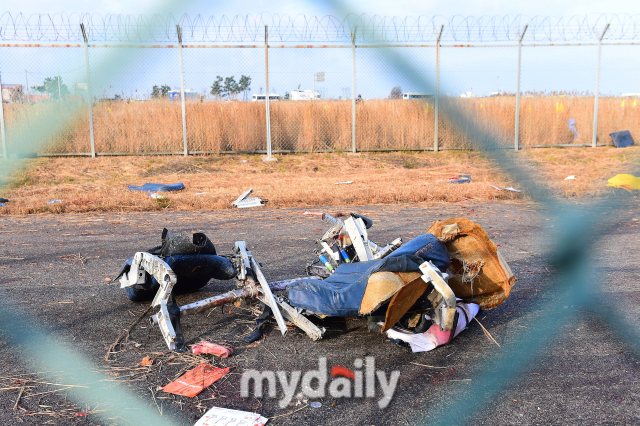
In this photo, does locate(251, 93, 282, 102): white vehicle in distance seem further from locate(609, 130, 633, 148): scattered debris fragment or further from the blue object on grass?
locate(609, 130, 633, 148): scattered debris fragment

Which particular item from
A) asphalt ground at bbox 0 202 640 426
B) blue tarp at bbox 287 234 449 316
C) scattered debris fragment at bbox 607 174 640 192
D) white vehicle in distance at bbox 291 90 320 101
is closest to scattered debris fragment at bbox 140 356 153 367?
asphalt ground at bbox 0 202 640 426

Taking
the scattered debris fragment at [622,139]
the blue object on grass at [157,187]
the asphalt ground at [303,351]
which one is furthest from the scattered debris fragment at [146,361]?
the scattered debris fragment at [622,139]

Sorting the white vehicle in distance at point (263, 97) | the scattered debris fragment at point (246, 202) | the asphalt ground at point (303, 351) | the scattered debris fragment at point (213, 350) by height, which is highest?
the white vehicle in distance at point (263, 97)

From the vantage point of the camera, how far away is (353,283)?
3029 millimetres

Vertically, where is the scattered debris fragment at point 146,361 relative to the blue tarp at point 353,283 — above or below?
below

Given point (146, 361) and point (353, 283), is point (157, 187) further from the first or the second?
point (353, 283)

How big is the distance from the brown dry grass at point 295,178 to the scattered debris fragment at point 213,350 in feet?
18.6

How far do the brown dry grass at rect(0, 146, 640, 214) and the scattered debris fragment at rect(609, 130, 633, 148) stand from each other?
0.43m

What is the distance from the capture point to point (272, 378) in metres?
2.86

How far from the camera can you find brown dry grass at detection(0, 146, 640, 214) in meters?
9.13

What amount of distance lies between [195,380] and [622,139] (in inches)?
595

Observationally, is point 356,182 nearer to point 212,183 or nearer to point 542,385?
point 212,183

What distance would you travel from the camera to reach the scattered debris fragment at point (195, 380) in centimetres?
271

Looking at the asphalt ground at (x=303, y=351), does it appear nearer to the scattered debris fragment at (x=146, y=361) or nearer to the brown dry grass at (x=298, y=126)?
the scattered debris fragment at (x=146, y=361)
